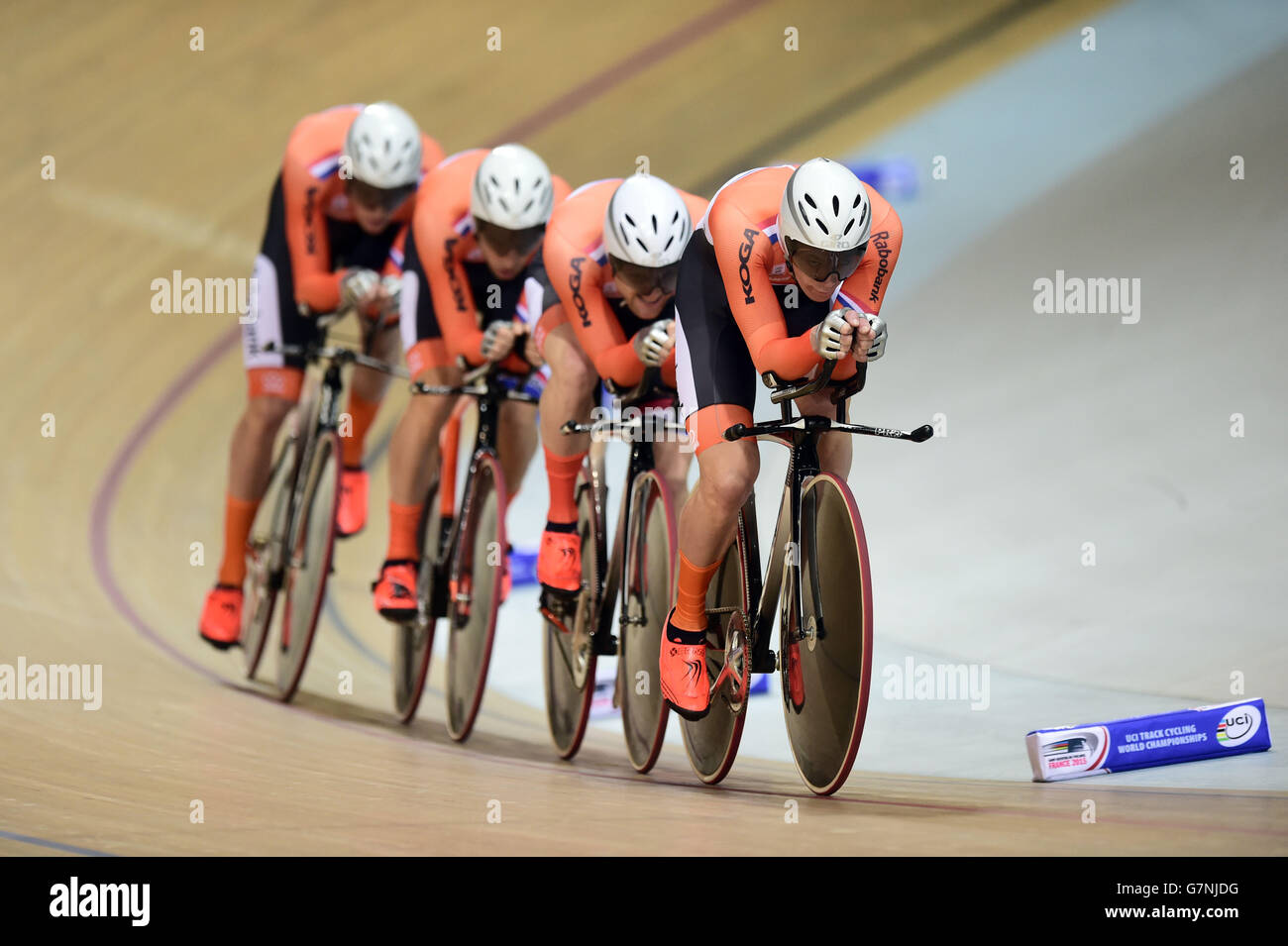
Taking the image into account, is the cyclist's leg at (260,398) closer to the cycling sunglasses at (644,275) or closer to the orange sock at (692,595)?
the cycling sunglasses at (644,275)

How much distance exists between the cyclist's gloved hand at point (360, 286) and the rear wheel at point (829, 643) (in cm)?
193

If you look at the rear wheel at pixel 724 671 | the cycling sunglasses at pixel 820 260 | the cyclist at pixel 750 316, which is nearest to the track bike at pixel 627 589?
the rear wheel at pixel 724 671

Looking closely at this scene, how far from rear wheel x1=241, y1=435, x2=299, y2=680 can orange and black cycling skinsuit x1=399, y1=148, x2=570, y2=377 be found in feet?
2.50

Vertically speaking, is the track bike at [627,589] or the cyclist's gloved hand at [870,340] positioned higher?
the cyclist's gloved hand at [870,340]

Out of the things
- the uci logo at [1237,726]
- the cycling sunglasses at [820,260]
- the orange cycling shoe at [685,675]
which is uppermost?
the cycling sunglasses at [820,260]

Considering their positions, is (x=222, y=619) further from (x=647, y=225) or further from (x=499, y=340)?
(x=647, y=225)

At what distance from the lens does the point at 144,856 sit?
7.68 ft

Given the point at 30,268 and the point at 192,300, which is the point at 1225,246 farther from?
the point at 30,268

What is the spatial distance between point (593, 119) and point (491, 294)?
16.4ft

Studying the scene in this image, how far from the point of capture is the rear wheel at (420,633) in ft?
14.3

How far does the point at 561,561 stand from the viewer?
3891mm

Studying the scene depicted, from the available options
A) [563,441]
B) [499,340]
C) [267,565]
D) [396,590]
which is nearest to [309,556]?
[267,565]

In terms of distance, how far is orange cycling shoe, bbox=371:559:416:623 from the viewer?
4.37 meters

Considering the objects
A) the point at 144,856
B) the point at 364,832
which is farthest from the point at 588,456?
the point at 144,856
